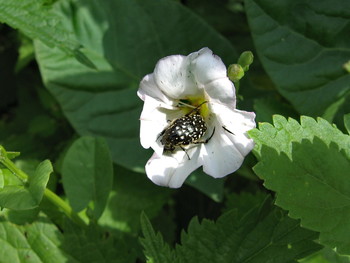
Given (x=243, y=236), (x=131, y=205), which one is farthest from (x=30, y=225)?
(x=243, y=236)

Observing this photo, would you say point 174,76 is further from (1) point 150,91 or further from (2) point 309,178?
Result: (2) point 309,178

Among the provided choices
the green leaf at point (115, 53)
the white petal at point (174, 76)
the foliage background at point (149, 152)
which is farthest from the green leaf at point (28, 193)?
the green leaf at point (115, 53)

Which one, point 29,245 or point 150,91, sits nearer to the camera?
point 150,91

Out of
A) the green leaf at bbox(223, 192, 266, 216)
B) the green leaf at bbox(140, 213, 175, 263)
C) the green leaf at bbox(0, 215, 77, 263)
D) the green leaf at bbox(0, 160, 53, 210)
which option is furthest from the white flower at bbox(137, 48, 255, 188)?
the green leaf at bbox(223, 192, 266, 216)

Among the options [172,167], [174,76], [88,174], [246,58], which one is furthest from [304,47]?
[88,174]

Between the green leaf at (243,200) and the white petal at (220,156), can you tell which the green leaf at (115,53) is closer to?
the green leaf at (243,200)
